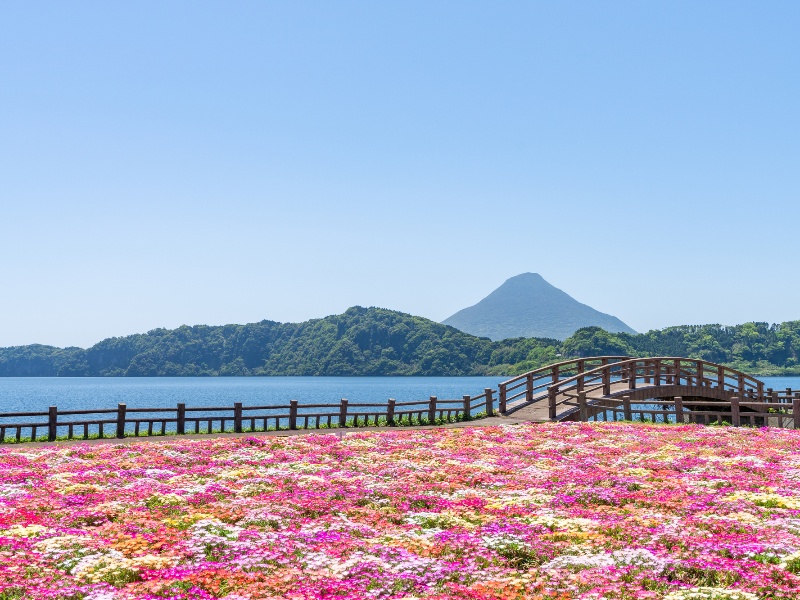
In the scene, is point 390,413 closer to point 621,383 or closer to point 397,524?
point 621,383

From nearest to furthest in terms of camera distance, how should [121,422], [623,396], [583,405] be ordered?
[121,422], [583,405], [623,396]

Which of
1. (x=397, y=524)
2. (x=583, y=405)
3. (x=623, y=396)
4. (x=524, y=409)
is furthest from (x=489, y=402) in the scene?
(x=397, y=524)

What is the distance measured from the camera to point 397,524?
13406 mm

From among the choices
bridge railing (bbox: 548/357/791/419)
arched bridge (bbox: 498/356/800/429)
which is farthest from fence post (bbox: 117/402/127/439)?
bridge railing (bbox: 548/357/791/419)

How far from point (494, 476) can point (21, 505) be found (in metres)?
10.7

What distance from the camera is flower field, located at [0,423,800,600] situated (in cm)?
978

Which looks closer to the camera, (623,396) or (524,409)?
(524,409)

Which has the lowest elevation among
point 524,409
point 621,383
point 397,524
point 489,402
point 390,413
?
point 397,524

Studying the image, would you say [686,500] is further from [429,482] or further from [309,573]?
[309,573]

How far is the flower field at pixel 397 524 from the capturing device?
32.1 feet

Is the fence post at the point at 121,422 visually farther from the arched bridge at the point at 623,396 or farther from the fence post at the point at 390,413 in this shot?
the arched bridge at the point at 623,396

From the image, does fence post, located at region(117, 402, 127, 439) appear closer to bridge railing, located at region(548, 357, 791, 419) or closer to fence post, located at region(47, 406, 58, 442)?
fence post, located at region(47, 406, 58, 442)

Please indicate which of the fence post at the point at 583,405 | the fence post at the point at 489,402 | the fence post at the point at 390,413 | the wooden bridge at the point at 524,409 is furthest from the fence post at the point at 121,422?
the fence post at the point at 583,405

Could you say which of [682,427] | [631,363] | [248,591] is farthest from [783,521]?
[631,363]
